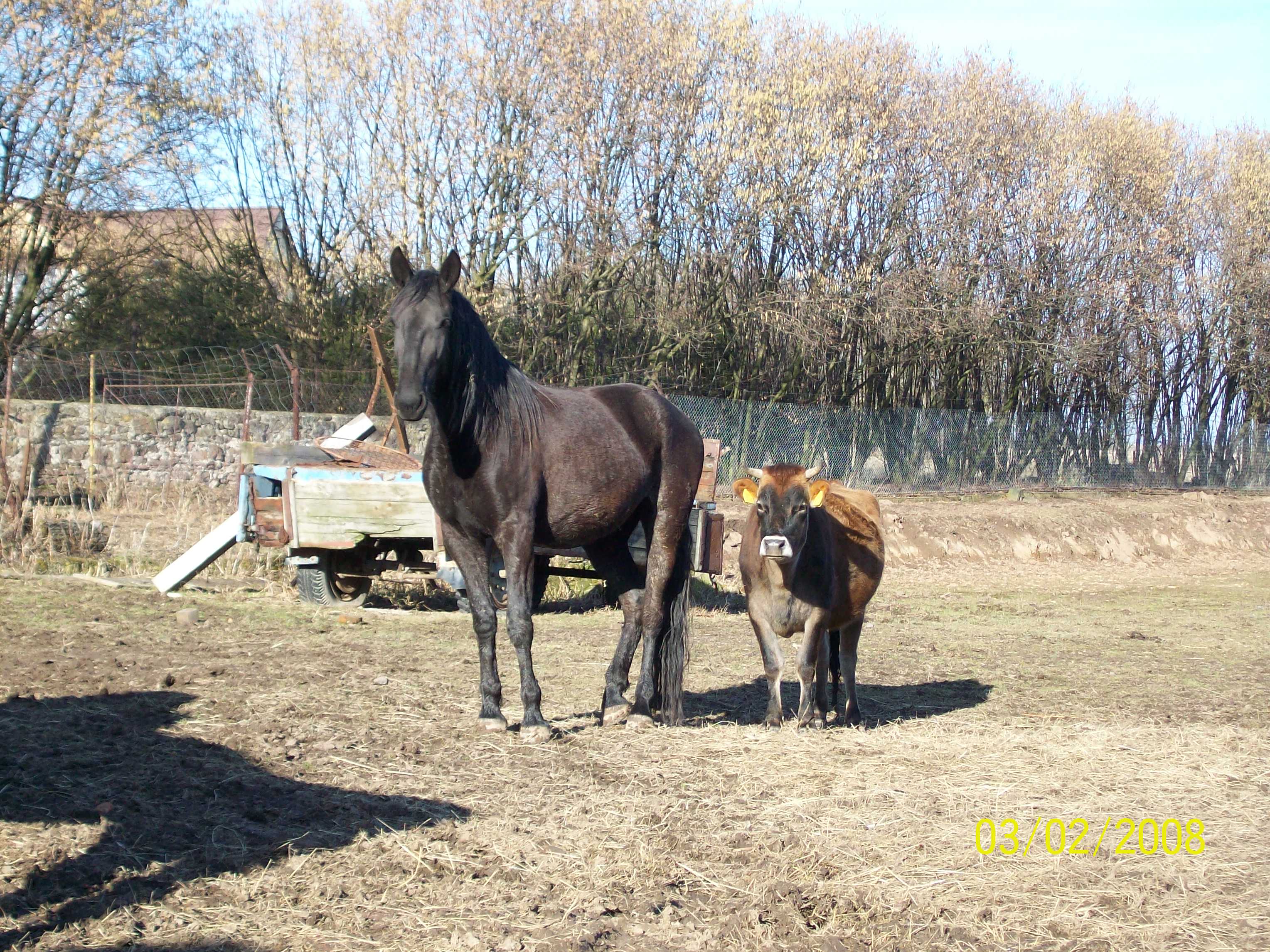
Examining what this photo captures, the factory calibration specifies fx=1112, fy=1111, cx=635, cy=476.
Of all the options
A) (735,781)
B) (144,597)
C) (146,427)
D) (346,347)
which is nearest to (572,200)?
(346,347)

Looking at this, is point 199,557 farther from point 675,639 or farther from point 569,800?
point 569,800

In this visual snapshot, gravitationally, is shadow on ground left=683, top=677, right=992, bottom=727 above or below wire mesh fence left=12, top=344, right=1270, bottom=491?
below

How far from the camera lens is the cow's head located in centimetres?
657

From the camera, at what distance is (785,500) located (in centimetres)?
665

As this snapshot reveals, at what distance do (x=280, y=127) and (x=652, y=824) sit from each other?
21893 mm

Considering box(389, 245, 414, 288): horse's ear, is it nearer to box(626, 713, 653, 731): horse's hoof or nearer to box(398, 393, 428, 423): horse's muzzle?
box(398, 393, 428, 423): horse's muzzle

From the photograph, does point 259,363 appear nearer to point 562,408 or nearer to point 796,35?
point 796,35

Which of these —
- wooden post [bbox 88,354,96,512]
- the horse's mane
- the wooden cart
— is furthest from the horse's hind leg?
wooden post [bbox 88,354,96,512]

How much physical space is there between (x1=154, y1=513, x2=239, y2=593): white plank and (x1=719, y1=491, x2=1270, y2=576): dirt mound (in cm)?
713

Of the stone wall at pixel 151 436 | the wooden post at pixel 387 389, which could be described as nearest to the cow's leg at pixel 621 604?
the wooden post at pixel 387 389

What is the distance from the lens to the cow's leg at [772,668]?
6637 mm

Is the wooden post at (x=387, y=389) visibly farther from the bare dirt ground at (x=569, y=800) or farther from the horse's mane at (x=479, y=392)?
the horse's mane at (x=479, y=392)

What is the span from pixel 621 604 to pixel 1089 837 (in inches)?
120

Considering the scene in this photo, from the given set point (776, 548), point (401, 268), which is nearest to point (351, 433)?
point (401, 268)
